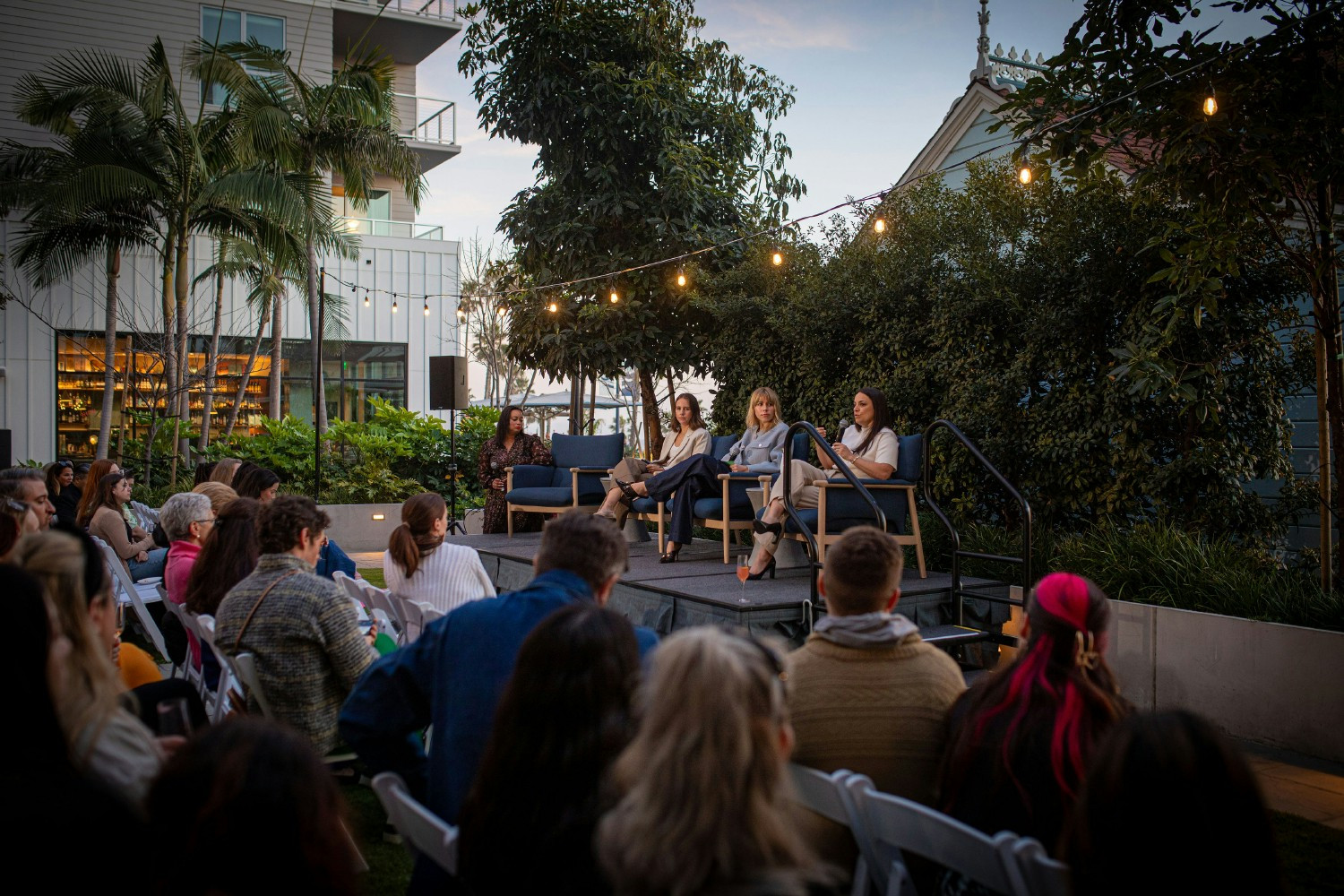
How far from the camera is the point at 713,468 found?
23.4ft

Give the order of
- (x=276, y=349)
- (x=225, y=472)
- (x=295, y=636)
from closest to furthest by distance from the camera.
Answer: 1. (x=295, y=636)
2. (x=225, y=472)
3. (x=276, y=349)

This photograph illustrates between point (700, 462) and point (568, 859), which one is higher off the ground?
point (700, 462)

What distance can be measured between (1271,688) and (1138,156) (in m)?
2.98

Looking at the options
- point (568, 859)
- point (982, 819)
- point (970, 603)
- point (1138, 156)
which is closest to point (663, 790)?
point (568, 859)

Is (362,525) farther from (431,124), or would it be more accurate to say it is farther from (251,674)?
(431,124)

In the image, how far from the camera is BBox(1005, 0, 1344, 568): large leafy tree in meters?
4.91

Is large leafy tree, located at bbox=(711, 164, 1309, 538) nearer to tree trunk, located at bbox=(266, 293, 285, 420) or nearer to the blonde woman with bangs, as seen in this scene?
the blonde woman with bangs

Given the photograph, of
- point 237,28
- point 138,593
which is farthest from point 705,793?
point 237,28

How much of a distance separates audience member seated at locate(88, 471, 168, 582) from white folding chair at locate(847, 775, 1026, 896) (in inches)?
203

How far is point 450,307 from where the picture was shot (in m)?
22.0

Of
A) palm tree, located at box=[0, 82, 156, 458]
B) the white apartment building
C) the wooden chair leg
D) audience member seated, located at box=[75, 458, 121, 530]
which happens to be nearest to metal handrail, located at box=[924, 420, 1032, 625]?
the wooden chair leg

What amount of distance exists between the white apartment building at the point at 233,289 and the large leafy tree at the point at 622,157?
25.4 feet

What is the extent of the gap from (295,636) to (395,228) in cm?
1767

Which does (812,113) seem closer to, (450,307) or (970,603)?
(970,603)
